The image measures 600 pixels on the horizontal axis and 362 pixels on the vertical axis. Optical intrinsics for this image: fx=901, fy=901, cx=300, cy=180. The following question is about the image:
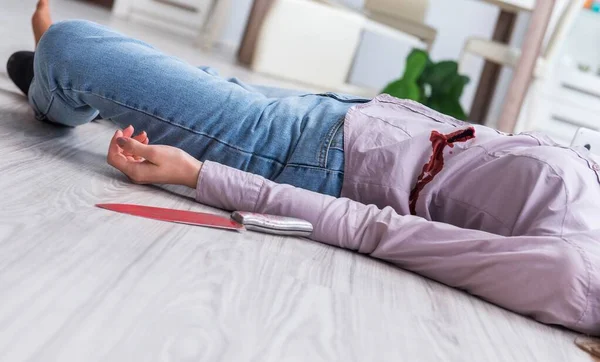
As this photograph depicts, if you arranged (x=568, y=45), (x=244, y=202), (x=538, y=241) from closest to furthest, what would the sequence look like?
(x=538, y=241) → (x=244, y=202) → (x=568, y=45)

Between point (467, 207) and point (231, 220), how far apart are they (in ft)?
1.06

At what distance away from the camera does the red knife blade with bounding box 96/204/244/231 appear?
1.04m

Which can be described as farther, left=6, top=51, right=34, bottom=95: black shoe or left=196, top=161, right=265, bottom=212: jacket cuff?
left=6, top=51, right=34, bottom=95: black shoe

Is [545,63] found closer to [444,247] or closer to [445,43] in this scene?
[445,43]

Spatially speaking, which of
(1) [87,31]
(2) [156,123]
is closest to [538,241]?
(2) [156,123]

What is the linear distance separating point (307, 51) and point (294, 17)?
0.17 m

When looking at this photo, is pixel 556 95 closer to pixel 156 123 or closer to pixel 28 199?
pixel 156 123

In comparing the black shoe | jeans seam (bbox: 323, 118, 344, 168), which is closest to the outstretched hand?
jeans seam (bbox: 323, 118, 344, 168)

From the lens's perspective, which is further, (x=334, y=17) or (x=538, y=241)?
(x=334, y=17)

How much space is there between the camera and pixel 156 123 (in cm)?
125

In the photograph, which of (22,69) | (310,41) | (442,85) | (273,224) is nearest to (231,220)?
(273,224)

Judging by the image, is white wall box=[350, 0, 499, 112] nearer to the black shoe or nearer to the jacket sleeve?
the black shoe

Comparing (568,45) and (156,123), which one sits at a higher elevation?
(568,45)

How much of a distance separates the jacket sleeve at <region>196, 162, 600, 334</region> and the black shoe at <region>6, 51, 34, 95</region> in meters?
0.55
